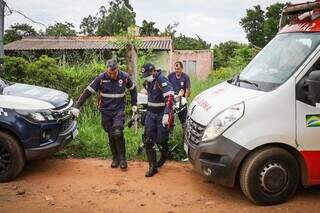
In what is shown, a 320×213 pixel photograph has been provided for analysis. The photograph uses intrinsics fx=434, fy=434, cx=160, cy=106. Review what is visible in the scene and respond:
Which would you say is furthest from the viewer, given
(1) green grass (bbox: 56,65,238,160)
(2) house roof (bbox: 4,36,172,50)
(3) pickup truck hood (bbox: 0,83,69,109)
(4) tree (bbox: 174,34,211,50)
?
(4) tree (bbox: 174,34,211,50)

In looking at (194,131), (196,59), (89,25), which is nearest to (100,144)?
(194,131)

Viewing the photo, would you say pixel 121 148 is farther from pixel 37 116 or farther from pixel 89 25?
pixel 89 25

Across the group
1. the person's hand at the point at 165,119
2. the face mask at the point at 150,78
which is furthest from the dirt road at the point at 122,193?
the face mask at the point at 150,78

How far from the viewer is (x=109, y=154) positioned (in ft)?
26.7

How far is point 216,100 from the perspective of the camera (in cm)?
590

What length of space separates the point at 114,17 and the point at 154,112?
33.3 m

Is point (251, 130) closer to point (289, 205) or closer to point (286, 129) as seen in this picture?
point (286, 129)

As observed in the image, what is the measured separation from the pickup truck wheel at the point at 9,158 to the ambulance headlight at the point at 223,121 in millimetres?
2903

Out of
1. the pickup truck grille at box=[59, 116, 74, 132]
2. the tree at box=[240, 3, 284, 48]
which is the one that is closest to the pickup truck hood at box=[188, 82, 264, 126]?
the pickup truck grille at box=[59, 116, 74, 132]

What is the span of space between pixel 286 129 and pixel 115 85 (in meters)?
3.08

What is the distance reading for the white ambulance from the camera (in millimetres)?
5359

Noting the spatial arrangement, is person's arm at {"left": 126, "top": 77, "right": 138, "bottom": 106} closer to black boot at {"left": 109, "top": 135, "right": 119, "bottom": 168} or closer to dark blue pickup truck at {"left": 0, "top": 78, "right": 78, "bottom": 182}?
black boot at {"left": 109, "top": 135, "right": 119, "bottom": 168}

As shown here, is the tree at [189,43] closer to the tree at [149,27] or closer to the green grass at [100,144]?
the tree at [149,27]

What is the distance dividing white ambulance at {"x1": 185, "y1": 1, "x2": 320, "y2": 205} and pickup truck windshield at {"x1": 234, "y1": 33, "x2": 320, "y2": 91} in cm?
2
